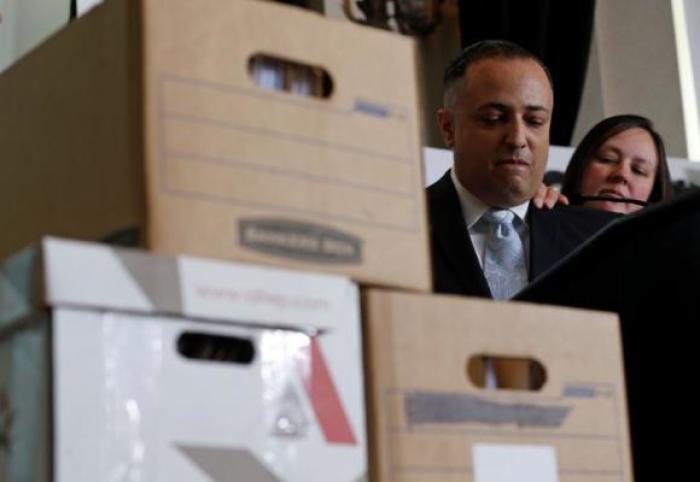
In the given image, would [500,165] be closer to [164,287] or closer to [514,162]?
[514,162]

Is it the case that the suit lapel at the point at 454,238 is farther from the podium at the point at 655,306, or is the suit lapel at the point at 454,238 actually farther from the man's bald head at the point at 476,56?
the podium at the point at 655,306

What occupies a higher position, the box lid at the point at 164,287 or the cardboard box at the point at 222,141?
the cardboard box at the point at 222,141

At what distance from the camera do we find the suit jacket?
2.28 meters

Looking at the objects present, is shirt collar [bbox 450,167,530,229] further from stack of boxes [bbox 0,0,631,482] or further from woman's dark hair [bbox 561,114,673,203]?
stack of boxes [bbox 0,0,631,482]

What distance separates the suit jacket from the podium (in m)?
0.71

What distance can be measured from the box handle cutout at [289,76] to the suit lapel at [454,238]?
1.01 meters

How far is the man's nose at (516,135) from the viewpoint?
2.53 meters

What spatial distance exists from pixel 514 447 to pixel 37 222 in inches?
18.4

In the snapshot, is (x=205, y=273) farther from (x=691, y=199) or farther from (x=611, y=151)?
A: (x=611, y=151)

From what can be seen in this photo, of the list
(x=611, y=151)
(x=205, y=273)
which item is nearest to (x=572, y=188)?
(x=611, y=151)

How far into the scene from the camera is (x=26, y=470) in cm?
105

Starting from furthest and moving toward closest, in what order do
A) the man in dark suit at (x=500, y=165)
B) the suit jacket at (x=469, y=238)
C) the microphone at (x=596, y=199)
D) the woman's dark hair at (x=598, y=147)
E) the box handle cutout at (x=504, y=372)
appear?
the woman's dark hair at (x=598, y=147)
the microphone at (x=596, y=199)
the man in dark suit at (x=500, y=165)
the suit jacket at (x=469, y=238)
the box handle cutout at (x=504, y=372)

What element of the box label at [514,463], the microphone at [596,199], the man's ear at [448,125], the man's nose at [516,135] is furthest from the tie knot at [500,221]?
the box label at [514,463]

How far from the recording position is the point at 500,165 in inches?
99.3
